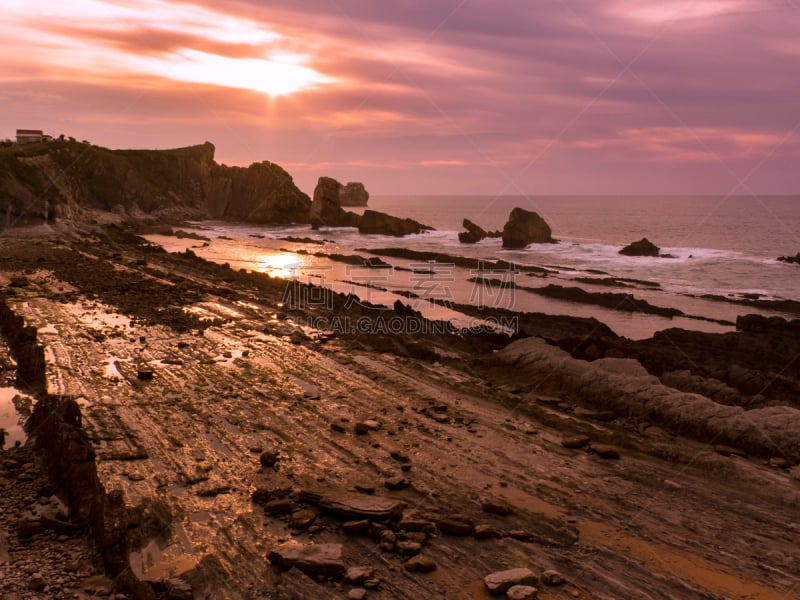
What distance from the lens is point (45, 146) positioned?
88250 mm

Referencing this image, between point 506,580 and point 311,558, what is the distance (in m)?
2.36

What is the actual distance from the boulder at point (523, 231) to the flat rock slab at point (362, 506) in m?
68.2

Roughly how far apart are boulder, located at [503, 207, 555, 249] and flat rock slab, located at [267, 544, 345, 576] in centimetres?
6960

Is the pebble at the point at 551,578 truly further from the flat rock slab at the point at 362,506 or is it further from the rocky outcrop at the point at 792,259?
the rocky outcrop at the point at 792,259

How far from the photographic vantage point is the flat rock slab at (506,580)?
710cm

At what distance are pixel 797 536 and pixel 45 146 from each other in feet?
332

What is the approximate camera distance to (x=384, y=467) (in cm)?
1035

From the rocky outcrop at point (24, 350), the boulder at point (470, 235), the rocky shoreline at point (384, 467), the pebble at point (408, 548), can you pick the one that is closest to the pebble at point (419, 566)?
the rocky shoreline at point (384, 467)

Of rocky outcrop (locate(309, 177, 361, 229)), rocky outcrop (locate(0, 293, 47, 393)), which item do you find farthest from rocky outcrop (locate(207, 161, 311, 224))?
rocky outcrop (locate(0, 293, 47, 393))

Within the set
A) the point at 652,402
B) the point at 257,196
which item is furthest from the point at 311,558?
the point at 257,196

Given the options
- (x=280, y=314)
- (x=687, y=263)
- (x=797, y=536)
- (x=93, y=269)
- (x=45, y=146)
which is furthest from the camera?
(x=45, y=146)

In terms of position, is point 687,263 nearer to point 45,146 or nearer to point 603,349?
point 603,349

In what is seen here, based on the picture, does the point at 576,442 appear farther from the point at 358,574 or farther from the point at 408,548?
the point at 358,574

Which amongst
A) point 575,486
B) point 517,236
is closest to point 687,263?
point 517,236
